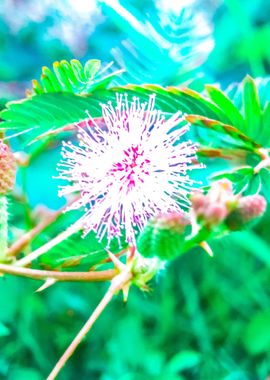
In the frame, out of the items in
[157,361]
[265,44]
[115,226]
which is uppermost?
[265,44]

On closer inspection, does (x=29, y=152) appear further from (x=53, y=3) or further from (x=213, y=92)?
(x=53, y=3)

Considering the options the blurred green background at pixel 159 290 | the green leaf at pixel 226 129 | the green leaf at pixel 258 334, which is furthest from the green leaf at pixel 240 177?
the green leaf at pixel 258 334

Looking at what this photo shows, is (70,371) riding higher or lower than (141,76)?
lower

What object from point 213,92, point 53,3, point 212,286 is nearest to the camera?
point 213,92

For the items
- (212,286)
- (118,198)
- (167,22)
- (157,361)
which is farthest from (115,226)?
(212,286)

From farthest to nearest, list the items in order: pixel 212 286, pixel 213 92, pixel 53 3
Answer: pixel 212 286, pixel 53 3, pixel 213 92

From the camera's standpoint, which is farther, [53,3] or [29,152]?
[53,3]

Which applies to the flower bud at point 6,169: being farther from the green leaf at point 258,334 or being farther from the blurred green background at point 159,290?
the green leaf at point 258,334
